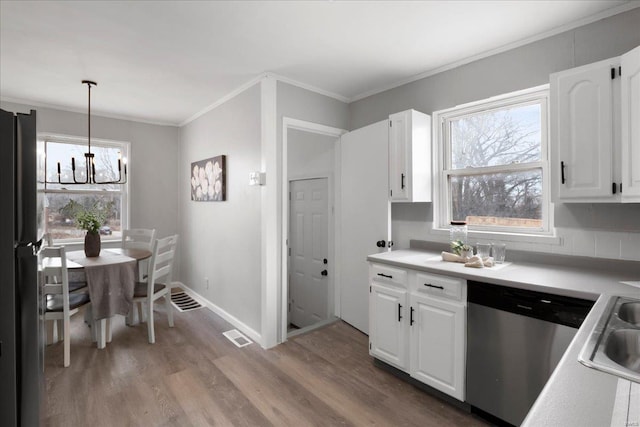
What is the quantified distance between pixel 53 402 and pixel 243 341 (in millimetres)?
1425

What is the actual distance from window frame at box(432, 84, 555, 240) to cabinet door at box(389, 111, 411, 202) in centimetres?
33

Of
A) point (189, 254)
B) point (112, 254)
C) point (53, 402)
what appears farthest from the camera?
point (189, 254)

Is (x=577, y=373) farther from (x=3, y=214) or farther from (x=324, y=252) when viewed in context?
(x=324, y=252)

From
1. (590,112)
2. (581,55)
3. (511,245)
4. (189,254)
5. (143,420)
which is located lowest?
(143,420)

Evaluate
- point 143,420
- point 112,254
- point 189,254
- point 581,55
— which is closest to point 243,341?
point 143,420

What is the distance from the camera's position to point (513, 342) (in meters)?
1.80

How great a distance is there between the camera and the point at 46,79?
10.0 feet

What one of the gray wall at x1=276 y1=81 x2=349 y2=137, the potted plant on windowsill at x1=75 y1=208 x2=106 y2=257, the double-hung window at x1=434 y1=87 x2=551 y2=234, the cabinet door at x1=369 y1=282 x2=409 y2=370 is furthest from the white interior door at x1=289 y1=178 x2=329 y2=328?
the potted plant on windowsill at x1=75 y1=208 x2=106 y2=257

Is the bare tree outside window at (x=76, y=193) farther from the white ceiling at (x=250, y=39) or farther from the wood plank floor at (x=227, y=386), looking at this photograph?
the wood plank floor at (x=227, y=386)

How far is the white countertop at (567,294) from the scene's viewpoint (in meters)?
0.67

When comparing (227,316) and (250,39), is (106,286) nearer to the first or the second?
(227,316)

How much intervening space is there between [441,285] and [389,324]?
1.86 ft

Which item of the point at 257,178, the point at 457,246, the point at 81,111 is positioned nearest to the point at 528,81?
the point at 457,246

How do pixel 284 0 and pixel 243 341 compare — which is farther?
pixel 243 341
